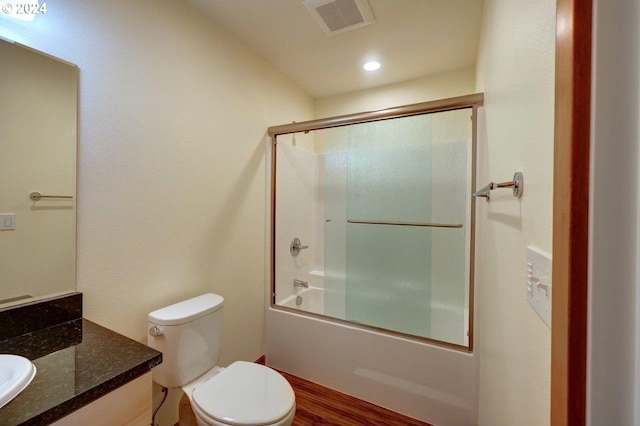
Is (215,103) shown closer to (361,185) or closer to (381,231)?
(361,185)

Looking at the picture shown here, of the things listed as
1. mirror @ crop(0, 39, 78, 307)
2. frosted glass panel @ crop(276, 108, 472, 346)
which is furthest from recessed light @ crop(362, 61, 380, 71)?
mirror @ crop(0, 39, 78, 307)

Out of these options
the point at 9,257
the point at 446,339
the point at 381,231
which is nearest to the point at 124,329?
the point at 9,257

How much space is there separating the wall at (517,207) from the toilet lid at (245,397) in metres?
0.87

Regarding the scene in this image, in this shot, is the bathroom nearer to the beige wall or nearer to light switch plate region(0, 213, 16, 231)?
light switch plate region(0, 213, 16, 231)

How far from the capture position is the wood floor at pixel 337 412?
167 cm

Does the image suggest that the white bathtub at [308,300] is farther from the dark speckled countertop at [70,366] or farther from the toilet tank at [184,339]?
the dark speckled countertop at [70,366]

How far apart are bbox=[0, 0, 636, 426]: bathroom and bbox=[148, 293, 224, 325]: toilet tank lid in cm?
→ 10

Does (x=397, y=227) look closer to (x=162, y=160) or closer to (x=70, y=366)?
(x=162, y=160)

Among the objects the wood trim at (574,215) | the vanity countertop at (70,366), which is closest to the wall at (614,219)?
the wood trim at (574,215)

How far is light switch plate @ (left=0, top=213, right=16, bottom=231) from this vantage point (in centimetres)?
100

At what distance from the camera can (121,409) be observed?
0.82 meters

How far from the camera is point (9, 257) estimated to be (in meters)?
1.03

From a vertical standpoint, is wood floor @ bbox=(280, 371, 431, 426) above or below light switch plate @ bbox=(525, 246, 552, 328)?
below

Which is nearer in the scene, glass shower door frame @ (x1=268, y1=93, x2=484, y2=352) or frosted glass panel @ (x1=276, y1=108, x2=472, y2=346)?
glass shower door frame @ (x1=268, y1=93, x2=484, y2=352)
